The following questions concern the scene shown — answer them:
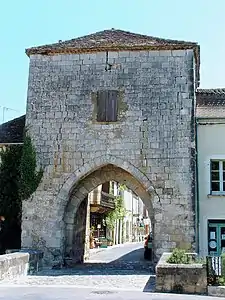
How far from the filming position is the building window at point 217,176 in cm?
1542

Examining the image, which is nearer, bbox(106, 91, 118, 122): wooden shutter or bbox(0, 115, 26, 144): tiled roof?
bbox(106, 91, 118, 122): wooden shutter

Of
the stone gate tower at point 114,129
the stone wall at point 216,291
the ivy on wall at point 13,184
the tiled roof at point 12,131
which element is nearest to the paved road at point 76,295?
the stone wall at point 216,291

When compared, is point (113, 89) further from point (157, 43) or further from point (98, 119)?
point (157, 43)

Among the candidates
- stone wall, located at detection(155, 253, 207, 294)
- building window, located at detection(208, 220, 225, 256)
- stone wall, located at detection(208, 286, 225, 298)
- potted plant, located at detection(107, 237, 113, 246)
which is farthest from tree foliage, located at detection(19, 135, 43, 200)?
potted plant, located at detection(107, 237, 113, 246)

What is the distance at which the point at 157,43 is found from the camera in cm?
1588

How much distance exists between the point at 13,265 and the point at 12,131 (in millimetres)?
7310

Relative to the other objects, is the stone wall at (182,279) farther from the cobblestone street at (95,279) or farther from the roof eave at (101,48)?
the roof eave at (101,48)

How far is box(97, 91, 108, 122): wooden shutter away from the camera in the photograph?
1558 centimetres

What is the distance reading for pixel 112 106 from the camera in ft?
51.2

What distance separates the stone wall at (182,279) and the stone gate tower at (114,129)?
4840mm

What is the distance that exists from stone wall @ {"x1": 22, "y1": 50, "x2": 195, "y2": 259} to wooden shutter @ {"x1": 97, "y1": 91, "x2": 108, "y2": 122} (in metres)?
0.17

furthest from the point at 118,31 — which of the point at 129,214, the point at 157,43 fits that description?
the point at 129,214

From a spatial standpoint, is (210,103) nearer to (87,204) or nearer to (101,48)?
(101,48)

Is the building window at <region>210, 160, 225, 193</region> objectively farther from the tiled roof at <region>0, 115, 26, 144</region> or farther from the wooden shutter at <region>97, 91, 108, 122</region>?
the tiled roof at <region>0, 115, 26, 144</region>
